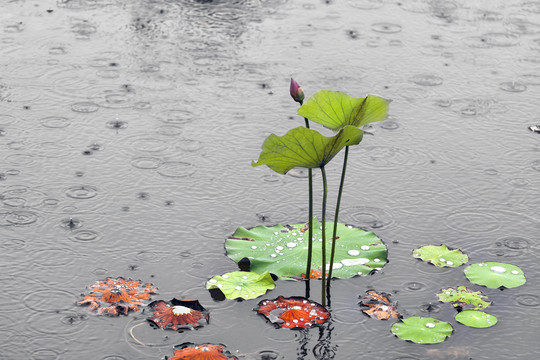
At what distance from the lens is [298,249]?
328cm

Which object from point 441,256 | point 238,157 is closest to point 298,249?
point 441,256

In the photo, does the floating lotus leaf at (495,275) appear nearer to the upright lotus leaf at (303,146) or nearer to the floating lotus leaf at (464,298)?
the floating lotus leaf at (464,298)

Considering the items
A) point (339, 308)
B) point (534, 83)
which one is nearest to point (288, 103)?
point (534, 83)

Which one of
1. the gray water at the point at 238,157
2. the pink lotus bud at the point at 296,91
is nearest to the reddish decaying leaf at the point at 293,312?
the gray water at the point at 238,157

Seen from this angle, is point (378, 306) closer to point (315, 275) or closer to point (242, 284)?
point (315, 275)

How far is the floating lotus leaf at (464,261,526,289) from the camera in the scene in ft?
10.4

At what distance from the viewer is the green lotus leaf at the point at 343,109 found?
291 cm

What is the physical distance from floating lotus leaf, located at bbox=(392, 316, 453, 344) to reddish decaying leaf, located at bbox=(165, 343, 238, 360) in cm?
58

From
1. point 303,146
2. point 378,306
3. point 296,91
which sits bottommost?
point 378,306

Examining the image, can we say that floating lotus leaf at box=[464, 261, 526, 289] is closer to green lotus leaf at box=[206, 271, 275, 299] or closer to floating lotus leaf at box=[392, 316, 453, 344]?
floating lotus leaf at box=[392, 316, 453, 344]

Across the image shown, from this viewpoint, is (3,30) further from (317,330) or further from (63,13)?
(317,330)

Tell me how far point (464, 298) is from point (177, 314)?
103 cm

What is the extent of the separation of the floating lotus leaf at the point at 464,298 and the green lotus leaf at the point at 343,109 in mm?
704

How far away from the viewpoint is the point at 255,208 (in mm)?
3664
